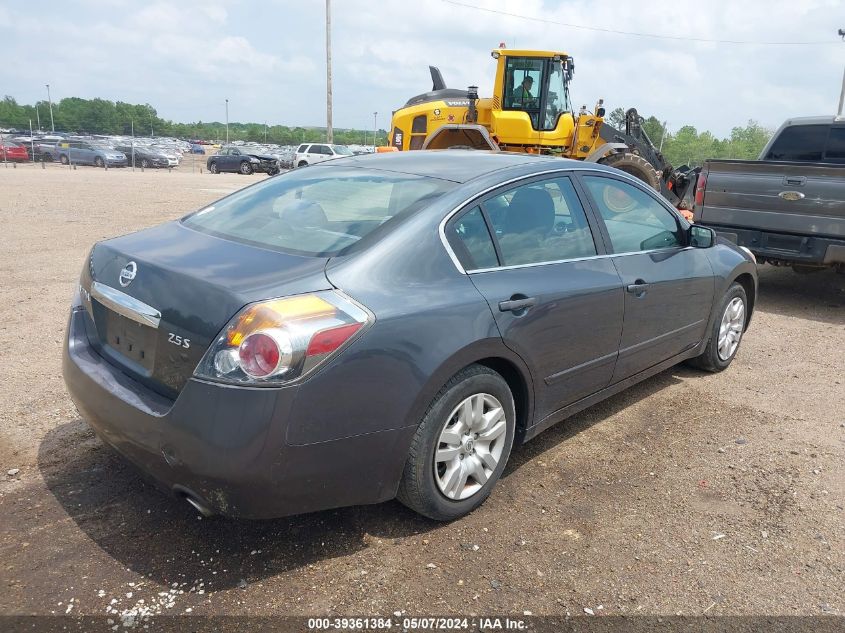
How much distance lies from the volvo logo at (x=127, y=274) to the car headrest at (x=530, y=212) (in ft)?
5.57

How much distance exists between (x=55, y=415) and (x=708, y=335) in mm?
4367

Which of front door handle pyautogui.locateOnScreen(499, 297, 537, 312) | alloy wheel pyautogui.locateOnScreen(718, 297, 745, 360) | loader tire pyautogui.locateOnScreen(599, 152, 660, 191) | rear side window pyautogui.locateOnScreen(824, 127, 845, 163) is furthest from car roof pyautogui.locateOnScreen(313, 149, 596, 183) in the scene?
loader tire pyautogui.locateOnScreen(599, 152, 660, 191)

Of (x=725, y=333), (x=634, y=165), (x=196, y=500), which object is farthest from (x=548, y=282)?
(x=634, y=165)

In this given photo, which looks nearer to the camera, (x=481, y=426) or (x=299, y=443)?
(x=299, y=443)

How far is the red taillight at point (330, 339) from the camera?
2.37m

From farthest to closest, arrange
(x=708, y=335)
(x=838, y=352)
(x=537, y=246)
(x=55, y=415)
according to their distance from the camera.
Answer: (x=838, y=352) → (x=708, y=335) → (x=55, y=415) → (x=537, y=246)

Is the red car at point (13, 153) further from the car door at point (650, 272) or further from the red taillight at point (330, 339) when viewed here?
the red taillight at point (330, 339)

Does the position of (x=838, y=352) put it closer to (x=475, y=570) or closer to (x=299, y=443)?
(x=475, y=570)

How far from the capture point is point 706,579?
2.74 m

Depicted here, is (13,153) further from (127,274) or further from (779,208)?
(127,274)

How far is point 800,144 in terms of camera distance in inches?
367

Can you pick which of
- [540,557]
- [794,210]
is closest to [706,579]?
[540,557]

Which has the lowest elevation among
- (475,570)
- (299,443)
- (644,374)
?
(475,570)

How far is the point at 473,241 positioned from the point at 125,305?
5.01 feet
